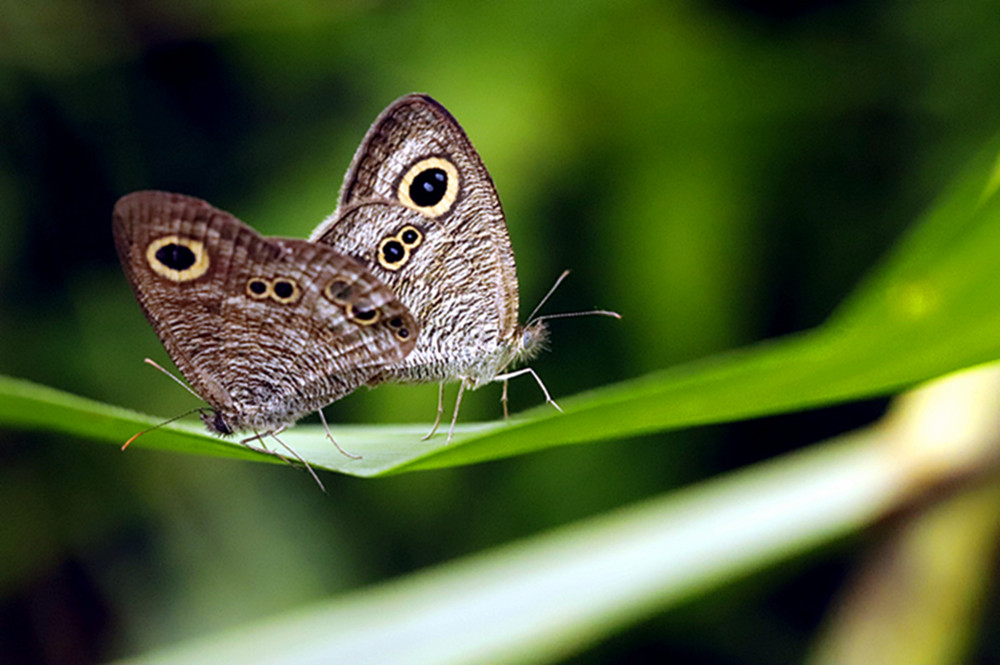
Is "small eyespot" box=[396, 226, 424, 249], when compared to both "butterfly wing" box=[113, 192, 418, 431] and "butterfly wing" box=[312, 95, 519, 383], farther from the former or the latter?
"butterfly wing" box=[113, 192, 418, 431]

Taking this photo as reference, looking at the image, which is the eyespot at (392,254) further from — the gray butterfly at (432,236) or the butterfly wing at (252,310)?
the butterfly wing at (252,310)

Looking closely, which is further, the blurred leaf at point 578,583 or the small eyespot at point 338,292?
the small eyespot at point 338,292

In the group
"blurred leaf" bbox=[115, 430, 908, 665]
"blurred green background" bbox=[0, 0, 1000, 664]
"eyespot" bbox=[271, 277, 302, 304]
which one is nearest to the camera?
"blurred leaf" bbox=[115, 430, 908, 665]

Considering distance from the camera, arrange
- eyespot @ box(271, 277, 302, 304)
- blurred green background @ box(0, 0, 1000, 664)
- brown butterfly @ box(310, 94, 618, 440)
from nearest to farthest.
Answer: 1. eyespot @ box(271, 277, 302, 304)
2. brown butterfly @ box(310, 94, 618, 440)
3. blurred green background @ box(0, 0, 1000, 664)

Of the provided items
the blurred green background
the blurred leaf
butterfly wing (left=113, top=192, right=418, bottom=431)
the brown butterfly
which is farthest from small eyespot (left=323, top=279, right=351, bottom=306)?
the blurred green background

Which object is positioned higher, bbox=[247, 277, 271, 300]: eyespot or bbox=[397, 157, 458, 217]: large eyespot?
bbox=[397, 157, 458, 217]: large eyespot

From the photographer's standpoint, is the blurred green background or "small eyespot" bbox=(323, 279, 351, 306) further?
the blurred green background

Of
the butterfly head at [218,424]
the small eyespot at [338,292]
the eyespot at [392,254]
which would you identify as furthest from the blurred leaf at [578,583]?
the eyespot at [392,254]

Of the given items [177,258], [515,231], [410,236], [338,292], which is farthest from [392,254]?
[515,231]
